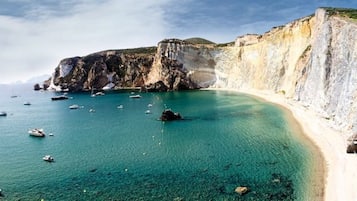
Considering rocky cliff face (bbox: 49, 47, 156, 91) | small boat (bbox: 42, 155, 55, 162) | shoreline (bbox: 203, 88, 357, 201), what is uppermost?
rocky cliff face (bbox: 49, 47, 156, 91)

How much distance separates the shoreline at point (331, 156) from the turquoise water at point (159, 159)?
2050 mm

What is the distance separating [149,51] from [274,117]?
105 m

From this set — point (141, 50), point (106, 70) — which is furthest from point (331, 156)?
point (141, 50)

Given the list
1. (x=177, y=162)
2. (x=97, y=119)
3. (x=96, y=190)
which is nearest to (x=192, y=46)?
(x=97, y=119)

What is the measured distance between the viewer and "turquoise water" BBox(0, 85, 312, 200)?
28.3 meters

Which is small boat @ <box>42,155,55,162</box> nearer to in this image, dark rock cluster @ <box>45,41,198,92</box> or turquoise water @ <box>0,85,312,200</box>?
turquoise water @ <box>0,85,312,200</box>

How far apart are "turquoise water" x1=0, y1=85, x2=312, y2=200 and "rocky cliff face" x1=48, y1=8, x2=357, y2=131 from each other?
925 cm

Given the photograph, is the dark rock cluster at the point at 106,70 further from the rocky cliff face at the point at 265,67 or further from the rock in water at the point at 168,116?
the rock in water at the point at 168,116

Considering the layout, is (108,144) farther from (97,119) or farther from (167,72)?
(167,72)

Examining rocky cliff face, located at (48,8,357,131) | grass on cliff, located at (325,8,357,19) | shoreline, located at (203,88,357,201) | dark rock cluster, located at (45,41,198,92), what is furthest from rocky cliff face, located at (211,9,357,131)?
dark rock cluster, located at (45,41,198,92)

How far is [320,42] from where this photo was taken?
62781mm

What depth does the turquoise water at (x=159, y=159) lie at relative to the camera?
28.3 metres

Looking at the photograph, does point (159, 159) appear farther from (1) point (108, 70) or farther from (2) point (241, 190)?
(1) point (108, 70)

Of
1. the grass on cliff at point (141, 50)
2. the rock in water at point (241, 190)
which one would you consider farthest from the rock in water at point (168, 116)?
the grass on cliff at point (141, 50)
